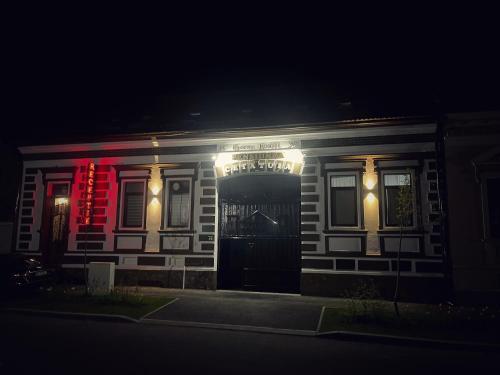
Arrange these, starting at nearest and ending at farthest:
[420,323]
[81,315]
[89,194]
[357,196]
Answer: [420,323]
[81,315]
[357,196]
[89,194]

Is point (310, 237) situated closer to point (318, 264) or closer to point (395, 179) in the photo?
point (318, 264)

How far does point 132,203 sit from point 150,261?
255cm

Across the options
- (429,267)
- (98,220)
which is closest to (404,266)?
(429,267)

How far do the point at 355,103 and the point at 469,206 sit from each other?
5.31 metres

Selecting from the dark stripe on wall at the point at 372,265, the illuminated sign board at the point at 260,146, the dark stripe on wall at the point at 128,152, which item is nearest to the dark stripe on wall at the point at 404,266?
the dark stripe on wall at the point at 372,265

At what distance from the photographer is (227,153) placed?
1357 centimetres

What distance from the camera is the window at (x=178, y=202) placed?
13.9 metres

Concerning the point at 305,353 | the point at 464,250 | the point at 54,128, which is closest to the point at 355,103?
the point at 464,250

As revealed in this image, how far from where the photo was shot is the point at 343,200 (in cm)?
1266

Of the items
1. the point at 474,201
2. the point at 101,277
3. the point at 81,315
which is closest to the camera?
the point at 81,315

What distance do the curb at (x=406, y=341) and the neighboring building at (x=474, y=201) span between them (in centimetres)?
447

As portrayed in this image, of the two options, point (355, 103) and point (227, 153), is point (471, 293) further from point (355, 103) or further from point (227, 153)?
point (227, 153)

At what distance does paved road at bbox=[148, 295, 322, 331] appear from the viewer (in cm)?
907

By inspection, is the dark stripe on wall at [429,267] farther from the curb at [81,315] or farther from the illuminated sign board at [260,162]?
the curb at [81,315]
